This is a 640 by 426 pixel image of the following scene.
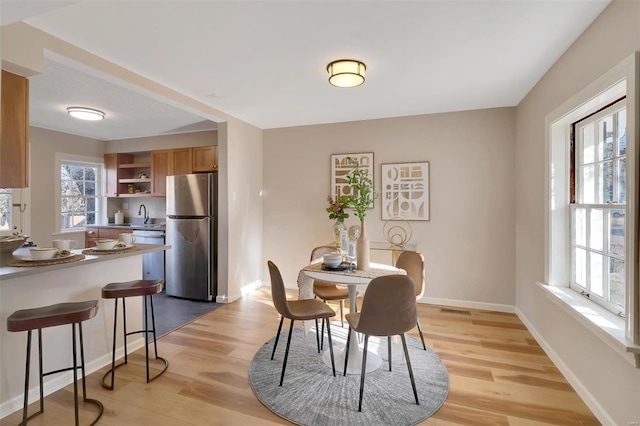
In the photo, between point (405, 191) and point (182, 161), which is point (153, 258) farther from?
point (405, 191)

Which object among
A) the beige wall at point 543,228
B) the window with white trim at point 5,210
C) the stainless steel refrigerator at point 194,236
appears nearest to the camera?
the beige wall at point 543,228

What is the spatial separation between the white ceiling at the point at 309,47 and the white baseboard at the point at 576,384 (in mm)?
2420

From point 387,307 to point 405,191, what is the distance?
251cm

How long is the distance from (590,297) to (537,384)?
0.75 m

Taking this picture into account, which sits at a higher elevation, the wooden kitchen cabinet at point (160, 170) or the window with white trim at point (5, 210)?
the wooden kitchen cabinet at point (160, 170)

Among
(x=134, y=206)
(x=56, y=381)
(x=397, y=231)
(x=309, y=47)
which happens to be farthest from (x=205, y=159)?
(x=56, y=381)

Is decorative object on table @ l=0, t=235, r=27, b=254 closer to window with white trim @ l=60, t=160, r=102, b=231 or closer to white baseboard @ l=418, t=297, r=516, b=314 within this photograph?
window with white trim @ l=60, t=160, r=102, b=231

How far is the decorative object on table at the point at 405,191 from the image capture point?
13.4 ft

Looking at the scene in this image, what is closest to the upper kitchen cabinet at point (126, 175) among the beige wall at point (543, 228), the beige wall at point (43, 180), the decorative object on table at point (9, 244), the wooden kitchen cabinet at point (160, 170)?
the wooden kitchen cabinet at point (160, 170)

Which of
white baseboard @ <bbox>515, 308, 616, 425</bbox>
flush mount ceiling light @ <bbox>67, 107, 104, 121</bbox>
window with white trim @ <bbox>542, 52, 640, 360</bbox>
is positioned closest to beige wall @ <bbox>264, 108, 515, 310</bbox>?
white baseboard @ <bbox>515, 308, 616, 425</bbox>

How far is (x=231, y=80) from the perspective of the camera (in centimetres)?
299

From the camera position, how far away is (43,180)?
4.82 metres

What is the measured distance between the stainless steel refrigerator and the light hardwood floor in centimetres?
101

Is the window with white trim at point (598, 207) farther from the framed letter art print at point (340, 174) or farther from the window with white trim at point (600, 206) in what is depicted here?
the framed letter art print at point (340, 174)
